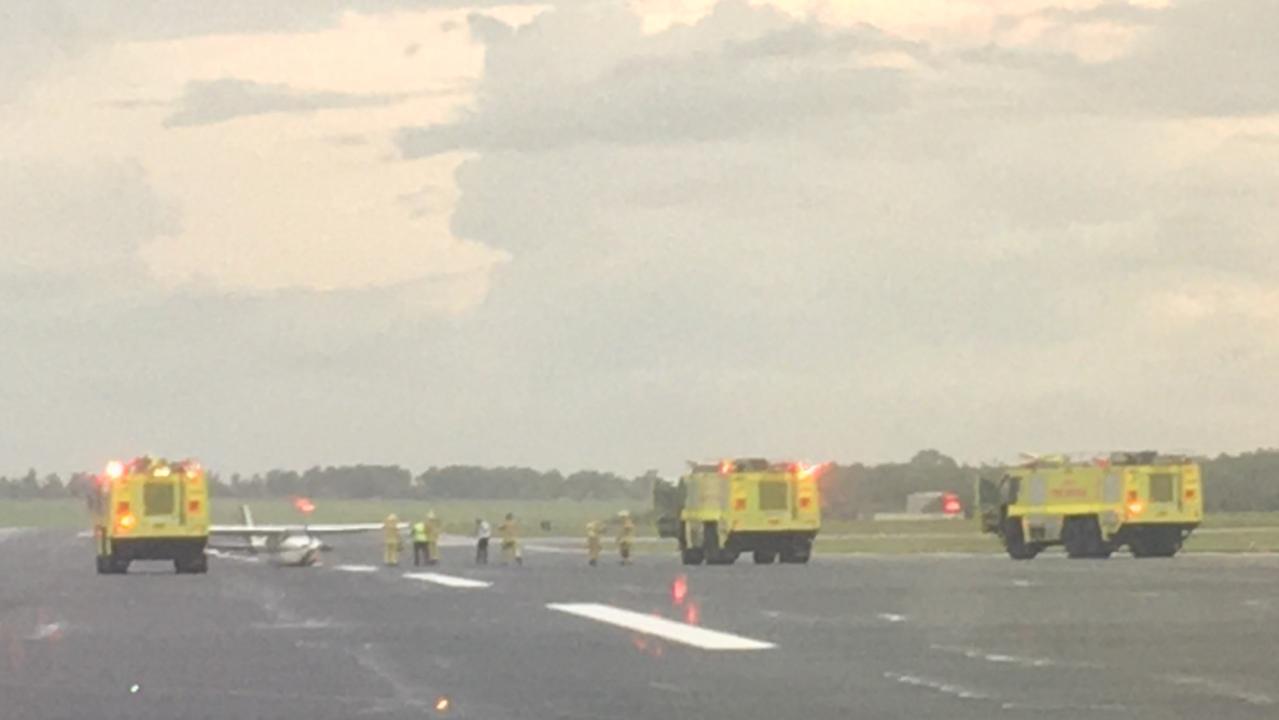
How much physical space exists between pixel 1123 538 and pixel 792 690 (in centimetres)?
4695

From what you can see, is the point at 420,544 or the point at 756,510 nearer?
the point at 756,510

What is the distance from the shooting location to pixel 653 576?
1962 inches

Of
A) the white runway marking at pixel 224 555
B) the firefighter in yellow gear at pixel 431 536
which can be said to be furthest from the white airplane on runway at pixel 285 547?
the firefighter in yellow gear at pixel 431 536

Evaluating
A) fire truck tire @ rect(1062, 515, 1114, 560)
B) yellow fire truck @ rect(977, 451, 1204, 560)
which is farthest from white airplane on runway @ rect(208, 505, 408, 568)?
fire truck tire @ rect(1062, 515, 1114, 560)

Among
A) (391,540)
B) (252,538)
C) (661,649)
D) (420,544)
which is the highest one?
(252,538)

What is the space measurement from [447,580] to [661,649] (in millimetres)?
Answer: 25770

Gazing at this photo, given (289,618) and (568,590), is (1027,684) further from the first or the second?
(568,590)

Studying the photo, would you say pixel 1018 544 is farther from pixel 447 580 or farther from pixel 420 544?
pixel 447 580

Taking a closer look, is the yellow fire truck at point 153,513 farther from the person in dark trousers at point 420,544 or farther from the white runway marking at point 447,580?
the person in dark trousers at point 420,544

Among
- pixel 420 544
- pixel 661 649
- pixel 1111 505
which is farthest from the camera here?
pixel 420 544

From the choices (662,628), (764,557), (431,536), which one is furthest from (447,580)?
(662,628)

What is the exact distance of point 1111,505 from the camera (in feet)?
209

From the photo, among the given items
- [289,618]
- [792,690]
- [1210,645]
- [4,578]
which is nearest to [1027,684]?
[792,690]

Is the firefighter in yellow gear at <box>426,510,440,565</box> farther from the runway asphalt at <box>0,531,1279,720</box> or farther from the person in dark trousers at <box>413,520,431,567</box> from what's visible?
the runway asphalt at <box>0,531,1279,720</box>
